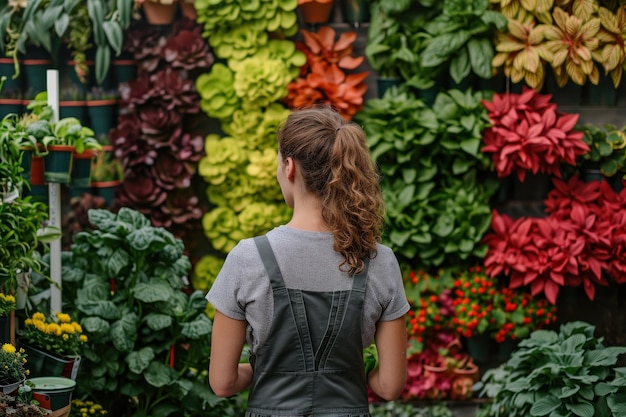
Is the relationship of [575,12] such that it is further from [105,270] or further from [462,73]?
[105,270]

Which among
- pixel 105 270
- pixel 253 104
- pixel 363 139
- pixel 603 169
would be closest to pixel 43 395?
pixel 105 270

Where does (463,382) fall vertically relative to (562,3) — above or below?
below

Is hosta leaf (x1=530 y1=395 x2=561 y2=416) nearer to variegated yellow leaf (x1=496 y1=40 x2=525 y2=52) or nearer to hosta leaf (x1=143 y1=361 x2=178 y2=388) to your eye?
hosta leaf (x1=143 y1=361 x2=178 y2=388)

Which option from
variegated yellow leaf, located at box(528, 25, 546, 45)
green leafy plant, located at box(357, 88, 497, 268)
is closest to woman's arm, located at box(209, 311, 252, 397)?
green leafy plant, located at box(357, 88, 497, 268)

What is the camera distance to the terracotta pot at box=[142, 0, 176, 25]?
4.66 m

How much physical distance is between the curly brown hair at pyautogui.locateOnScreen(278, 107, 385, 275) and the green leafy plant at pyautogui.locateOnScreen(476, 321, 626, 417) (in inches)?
65.9

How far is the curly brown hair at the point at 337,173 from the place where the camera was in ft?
6.45

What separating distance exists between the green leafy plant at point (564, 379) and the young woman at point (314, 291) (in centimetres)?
154

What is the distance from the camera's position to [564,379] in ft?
11.1

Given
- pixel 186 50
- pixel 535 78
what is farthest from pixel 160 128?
pixel 535 78

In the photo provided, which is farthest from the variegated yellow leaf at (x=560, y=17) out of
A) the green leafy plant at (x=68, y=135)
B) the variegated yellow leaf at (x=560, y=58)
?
the green leafy plant at (x=68, y=135)

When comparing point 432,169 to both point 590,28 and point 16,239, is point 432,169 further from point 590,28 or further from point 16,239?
point 16,239

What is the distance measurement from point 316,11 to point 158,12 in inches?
33.4

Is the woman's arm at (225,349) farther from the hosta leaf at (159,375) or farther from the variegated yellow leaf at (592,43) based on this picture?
the variegated yellow leaf at (592,43)
